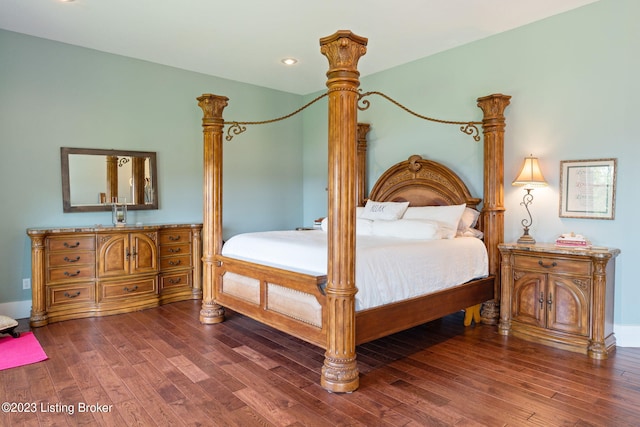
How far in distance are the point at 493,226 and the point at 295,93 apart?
383 centimetres

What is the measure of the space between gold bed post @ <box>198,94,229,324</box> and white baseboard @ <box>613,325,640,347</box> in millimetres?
3509

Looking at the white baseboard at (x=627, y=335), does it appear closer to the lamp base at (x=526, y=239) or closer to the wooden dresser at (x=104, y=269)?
the lamp base at (x=526, y=239)

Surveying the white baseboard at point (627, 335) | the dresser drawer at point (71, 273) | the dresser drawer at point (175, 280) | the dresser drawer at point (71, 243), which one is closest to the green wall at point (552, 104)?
the white baseboard at point (627, 335)

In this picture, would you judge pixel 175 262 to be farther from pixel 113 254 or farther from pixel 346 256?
pixel 346 256

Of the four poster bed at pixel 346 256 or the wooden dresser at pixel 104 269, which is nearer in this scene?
the four poster bed at pixel 346 256

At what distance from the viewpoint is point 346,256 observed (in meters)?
2.59

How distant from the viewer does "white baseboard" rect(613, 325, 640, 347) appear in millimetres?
3383

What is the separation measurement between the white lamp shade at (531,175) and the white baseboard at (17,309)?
504cm

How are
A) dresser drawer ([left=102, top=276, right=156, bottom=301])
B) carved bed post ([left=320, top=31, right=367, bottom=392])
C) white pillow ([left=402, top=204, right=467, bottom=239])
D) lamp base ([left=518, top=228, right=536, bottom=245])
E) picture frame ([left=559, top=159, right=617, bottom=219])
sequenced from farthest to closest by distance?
dresser drawer ([left=102, top=276, right=156, bottom=301])
white pillow ([left=402, top=204, right=467, bottom=239])
lamp base ([left=518, top=228, right=536, bottom=245])
picture frame ([left=559, top=159, right=617, bottom=219])
carved bed post ([left=320, top=31, right=367, bottom=392])

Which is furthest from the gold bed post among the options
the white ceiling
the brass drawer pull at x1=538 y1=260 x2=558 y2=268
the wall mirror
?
the brass drawer pull at x1=538 y1=260 x2=558 y2=268

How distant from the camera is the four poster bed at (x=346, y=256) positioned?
260 cm

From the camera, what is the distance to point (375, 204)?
4.79 m

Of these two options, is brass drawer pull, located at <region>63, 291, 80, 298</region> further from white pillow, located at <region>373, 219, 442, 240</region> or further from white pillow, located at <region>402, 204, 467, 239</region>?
white pillow, located at <region>402, 204, 467, 239</region>

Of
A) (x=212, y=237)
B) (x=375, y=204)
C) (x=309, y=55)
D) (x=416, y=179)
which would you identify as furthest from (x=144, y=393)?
(x=309, y=55)
